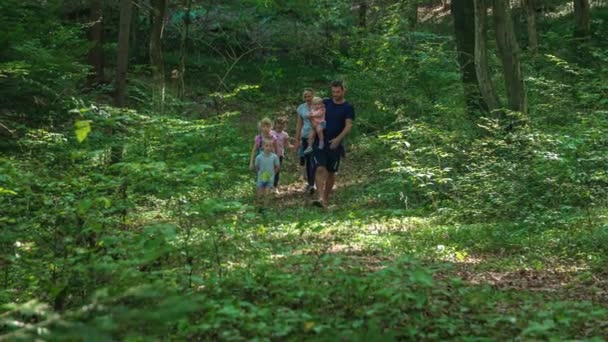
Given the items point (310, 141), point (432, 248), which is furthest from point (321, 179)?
point (432, 248)

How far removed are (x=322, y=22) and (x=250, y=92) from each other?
16.4ft

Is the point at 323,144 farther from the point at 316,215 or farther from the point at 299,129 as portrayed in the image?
the point at 299,129

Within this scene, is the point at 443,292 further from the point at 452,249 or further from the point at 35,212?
the point at 35,212

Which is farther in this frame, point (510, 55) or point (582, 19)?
point (582, 19)

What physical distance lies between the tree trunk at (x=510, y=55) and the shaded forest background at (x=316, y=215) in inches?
1.4

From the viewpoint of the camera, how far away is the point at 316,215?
1088cm

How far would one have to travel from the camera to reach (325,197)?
39.4 ft

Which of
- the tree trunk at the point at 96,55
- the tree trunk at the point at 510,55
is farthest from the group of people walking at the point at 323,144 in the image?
the tree trunk at the point at 96,55

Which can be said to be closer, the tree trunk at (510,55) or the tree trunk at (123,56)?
the tree trunk at (123,56)

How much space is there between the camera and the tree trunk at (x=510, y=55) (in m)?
13.1

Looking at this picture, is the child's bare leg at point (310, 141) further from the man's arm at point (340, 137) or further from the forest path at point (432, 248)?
the forest path at point (432, 248)

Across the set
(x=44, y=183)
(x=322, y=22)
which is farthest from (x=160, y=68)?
(x=322, y=22)

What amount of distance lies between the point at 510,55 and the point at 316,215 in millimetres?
5120

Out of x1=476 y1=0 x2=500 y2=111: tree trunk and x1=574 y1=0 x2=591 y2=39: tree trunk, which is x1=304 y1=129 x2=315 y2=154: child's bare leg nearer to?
x1=476 y1=0 x2=500 y2=111: tree trunk
